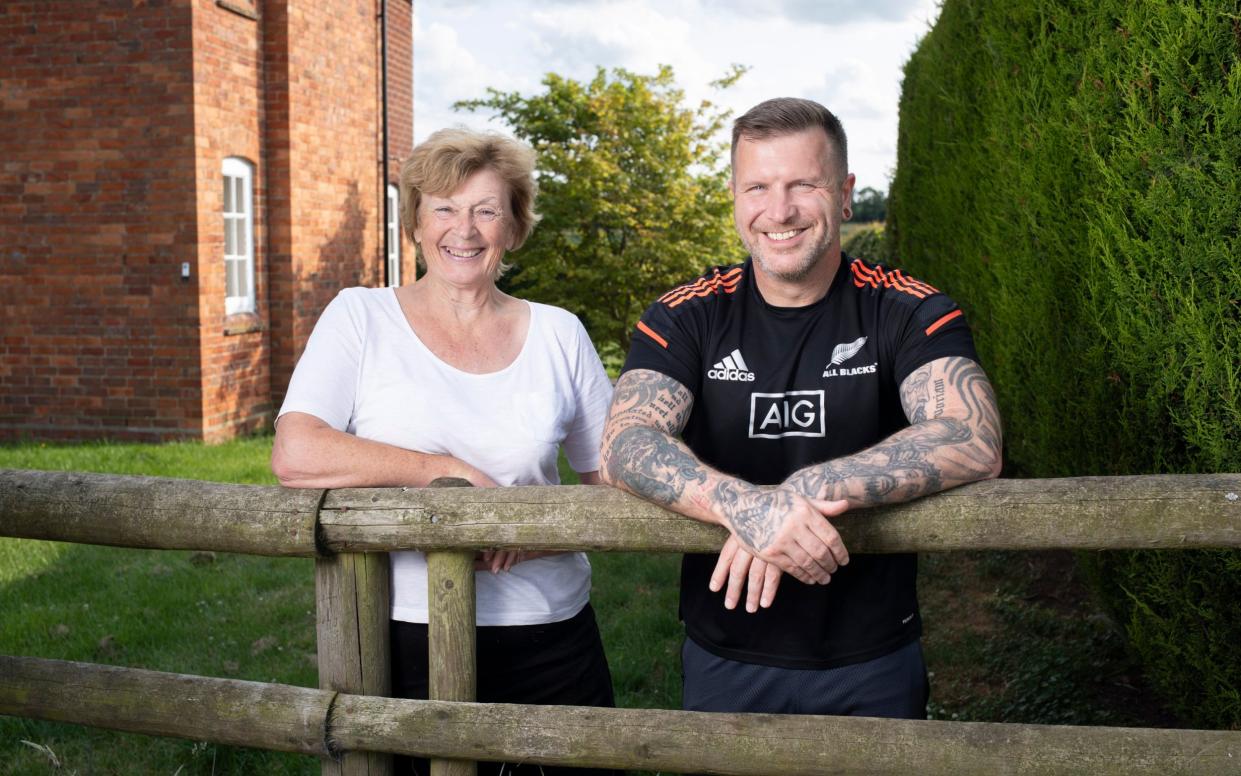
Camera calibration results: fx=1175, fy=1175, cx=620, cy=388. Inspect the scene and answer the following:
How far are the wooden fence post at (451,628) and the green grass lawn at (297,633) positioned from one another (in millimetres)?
1654

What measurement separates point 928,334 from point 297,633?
4.35 meters

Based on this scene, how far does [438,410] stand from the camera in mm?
2889

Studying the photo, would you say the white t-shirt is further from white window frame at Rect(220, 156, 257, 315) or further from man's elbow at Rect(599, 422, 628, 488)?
white window frame at Rect(220, 156, 257, 315)

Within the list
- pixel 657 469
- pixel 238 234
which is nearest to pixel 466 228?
pixel 657 469

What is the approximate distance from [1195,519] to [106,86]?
11721 mm

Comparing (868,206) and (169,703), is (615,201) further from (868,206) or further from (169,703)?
(868,206)

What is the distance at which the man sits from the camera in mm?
2674

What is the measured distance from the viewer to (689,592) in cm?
292

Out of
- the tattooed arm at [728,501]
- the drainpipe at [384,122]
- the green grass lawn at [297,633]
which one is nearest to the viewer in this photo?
the tattooed arm at [728,501]

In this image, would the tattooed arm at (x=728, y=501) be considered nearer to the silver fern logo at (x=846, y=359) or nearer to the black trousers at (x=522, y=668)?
the silver fern logo at (x=846, y=359)

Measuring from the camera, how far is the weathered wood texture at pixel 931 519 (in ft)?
7.75

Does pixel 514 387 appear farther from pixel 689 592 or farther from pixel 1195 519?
pixel 1195 519

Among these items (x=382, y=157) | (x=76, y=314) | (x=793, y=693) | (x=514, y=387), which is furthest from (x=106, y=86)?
(x=793, y=693)

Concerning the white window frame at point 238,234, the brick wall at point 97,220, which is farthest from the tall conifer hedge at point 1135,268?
the white window frame at point 238,234
